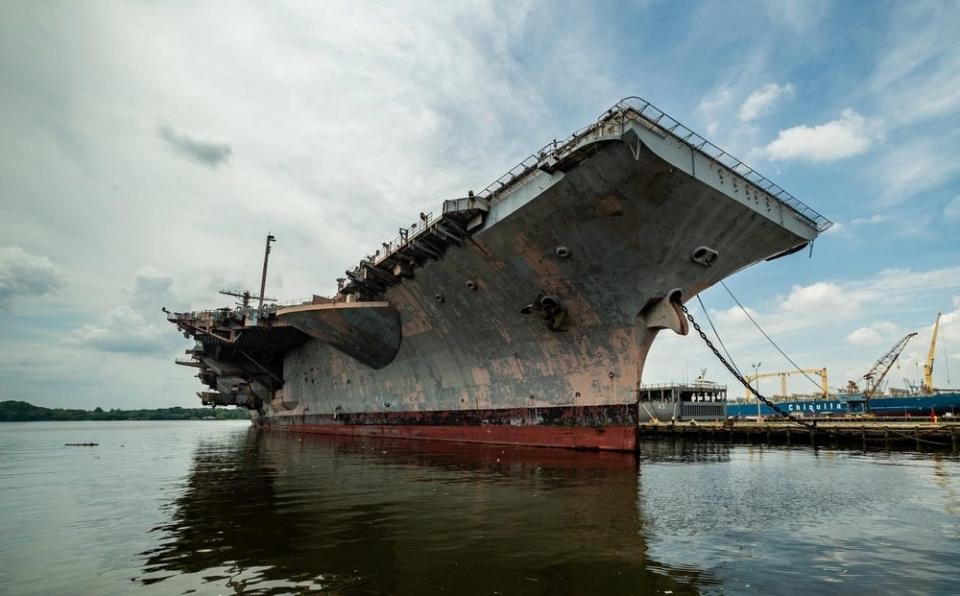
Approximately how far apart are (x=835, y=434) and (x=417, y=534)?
26.9 m

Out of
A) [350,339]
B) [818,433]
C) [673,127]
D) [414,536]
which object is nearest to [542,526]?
[414,536]

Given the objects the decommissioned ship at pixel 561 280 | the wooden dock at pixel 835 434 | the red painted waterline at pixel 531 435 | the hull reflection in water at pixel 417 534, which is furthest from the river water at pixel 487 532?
the wooden dock at pixel 835 434

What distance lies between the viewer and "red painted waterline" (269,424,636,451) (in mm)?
18438

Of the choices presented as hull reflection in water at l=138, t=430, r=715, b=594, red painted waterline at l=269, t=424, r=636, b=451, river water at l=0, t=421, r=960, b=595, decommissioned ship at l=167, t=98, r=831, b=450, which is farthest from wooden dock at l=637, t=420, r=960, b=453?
hull reflection in water at l=138, t=430, r=715, b=594

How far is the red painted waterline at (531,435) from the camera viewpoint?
18.4 metres

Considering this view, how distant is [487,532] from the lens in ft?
24.0

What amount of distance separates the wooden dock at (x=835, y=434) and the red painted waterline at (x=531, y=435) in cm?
86

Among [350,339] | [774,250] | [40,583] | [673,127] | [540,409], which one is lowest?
[40,583]

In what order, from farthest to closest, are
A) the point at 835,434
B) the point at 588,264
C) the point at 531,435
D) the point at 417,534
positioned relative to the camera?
the point at 835,434
the point at 531,435
the point at 588,264
the point at 417,534

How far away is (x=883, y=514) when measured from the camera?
8641mm

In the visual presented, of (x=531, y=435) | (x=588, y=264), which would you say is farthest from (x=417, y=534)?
(x=531, y=435)

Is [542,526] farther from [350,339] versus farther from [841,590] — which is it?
[350,339]

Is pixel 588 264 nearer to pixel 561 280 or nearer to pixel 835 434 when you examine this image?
pixel 561 280

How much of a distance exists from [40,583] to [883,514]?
38.9 ft
